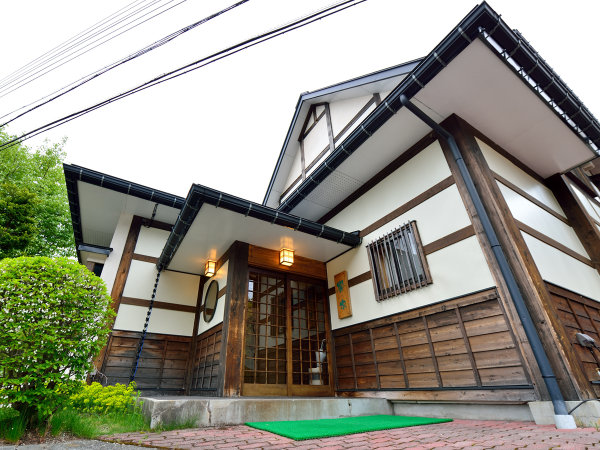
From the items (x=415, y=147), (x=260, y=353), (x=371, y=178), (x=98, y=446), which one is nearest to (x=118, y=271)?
(x=260, y=353)

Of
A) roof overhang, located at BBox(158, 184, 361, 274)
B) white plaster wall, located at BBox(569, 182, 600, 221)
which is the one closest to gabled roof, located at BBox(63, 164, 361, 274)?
roof overhang, located at BBox(158, 184, 361, 274)

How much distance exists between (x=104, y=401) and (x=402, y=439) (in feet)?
12.3

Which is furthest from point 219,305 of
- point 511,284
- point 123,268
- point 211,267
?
point 511,284

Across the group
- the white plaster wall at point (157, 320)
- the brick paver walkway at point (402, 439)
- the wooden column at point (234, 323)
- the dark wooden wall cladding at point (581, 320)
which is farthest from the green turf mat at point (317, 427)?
the white plaster wall at point (157, 320)

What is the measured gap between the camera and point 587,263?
541 cm

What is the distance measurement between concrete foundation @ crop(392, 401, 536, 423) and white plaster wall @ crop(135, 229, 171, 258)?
668 centimetres

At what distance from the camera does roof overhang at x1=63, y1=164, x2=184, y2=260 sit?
21.9 ft

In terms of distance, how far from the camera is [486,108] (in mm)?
4738

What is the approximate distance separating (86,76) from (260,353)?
5109 millimetres

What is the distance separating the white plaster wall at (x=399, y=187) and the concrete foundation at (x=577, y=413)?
3.18 metres

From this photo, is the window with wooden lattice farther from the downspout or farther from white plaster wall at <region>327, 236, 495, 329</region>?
the downspout

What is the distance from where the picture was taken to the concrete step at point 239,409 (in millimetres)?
3062

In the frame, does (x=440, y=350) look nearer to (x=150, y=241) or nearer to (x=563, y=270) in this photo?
(x=563, y=270)

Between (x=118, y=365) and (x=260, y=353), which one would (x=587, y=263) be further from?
(x=118, y=365)
